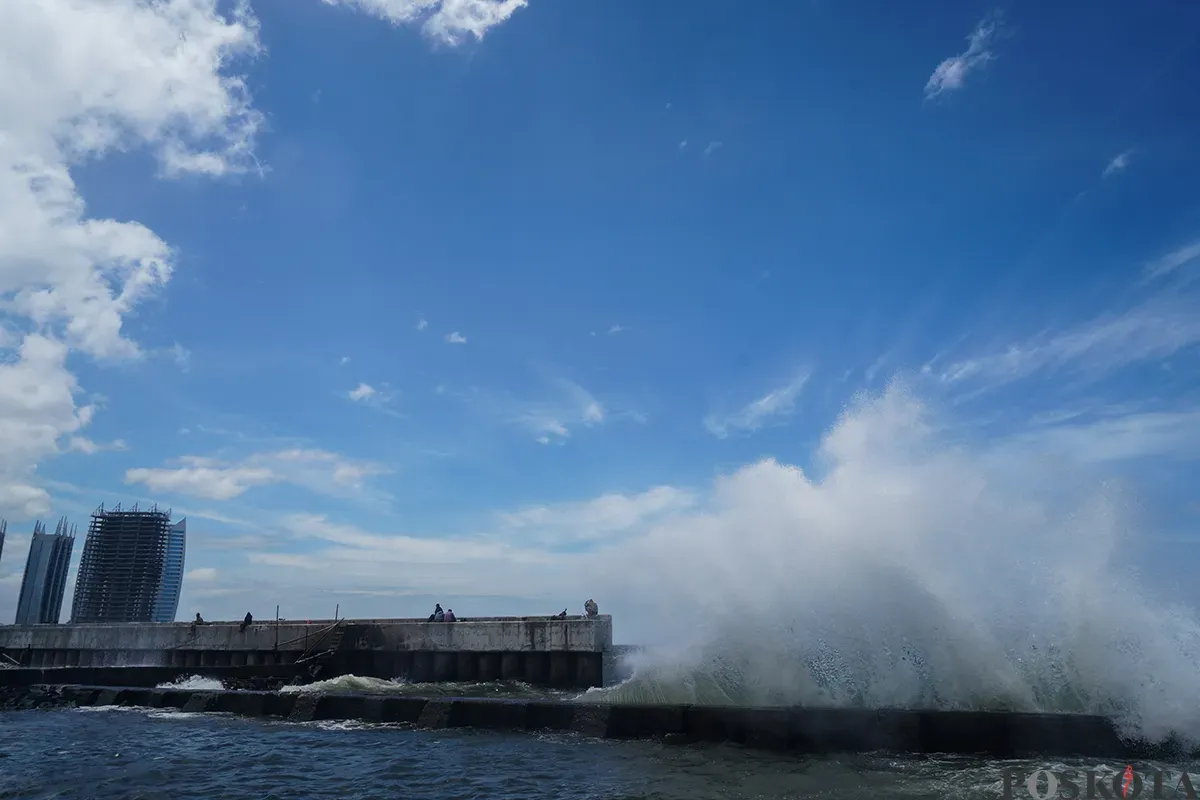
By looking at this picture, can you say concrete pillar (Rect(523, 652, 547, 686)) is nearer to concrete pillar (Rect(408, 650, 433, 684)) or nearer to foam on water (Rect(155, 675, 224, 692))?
concrete pillar (Rect(408, 650, 433, 684))

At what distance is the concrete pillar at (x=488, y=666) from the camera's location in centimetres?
2419

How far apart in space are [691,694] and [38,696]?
19.2m

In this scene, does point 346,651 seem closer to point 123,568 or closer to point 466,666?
point 466,666

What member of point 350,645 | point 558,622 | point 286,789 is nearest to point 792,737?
point 286,789

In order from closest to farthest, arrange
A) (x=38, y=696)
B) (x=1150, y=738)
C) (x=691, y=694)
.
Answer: (x=1150, y=738)
(x=691, y=694)
(x=38, y=696)

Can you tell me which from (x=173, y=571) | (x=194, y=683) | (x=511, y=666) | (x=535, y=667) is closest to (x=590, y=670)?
(x=535, y=667)

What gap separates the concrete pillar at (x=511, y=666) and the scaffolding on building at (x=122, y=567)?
74669mm

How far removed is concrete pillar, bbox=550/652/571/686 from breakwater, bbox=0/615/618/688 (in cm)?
3

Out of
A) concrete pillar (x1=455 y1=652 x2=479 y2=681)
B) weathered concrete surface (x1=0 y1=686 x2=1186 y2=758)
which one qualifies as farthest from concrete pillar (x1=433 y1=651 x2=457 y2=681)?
weathered concrete surface (x1=0 y1=686 x2=1186 y2=758)

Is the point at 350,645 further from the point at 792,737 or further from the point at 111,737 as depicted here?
the point at 792,737

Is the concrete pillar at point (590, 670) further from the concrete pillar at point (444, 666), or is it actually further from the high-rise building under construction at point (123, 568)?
the high-rise building under construction at point (123, 568)

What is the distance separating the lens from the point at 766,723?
1202 centimetres

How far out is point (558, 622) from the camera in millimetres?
23578

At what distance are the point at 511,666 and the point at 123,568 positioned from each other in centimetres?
8044
